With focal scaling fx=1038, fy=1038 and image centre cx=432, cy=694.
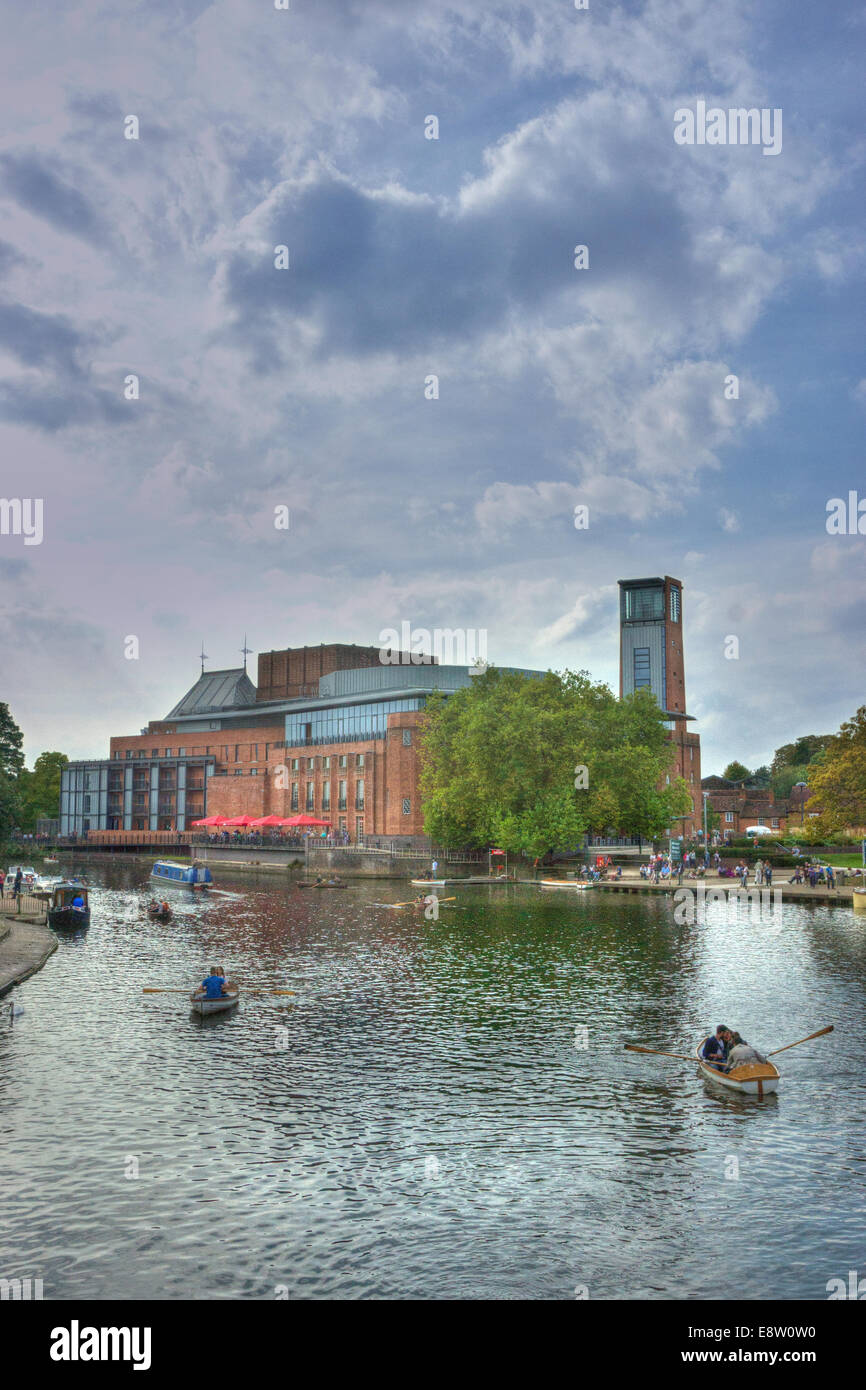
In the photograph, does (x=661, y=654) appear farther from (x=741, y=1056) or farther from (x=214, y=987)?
(x=741, y=1056)

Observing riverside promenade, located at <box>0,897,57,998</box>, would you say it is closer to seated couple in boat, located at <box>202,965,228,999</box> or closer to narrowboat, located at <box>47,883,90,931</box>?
narrowboat, located at <box>47,883,90,931</box>

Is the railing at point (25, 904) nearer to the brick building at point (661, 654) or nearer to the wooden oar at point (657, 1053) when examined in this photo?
the wooden oar at point (657, 1053)

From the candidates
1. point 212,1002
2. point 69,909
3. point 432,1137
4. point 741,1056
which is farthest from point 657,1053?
point 69,909

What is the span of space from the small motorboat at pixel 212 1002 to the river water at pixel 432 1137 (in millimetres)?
798

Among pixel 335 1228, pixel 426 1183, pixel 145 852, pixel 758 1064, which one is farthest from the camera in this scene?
pixel 145 852

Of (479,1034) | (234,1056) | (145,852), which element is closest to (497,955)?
(479,1034)

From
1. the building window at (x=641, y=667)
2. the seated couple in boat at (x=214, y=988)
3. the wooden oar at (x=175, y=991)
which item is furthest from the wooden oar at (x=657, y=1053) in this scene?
the building window at (x=641, y=667)

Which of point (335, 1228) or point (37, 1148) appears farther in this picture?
point (37, 1148)

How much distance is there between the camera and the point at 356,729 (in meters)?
124

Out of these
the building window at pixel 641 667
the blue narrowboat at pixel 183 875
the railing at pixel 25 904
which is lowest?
the blue narrowboat at pixel 183 875

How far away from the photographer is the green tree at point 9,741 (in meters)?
71.5

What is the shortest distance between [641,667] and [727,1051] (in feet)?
415

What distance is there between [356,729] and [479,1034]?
3728 inches
